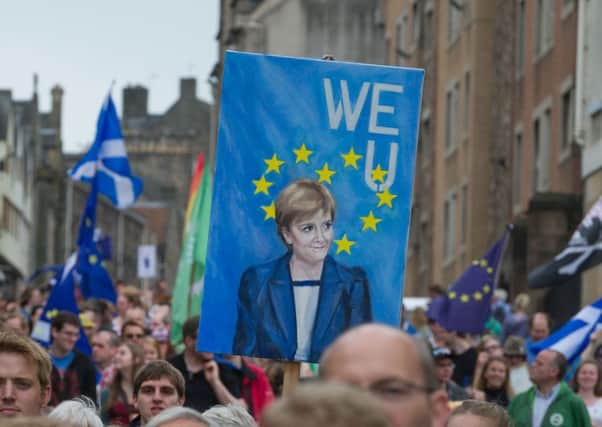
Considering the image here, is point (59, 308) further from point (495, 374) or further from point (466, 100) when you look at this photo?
point (466, 100)

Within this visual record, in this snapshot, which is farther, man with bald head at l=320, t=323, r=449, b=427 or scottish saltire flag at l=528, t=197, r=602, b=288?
scottish saltire flag at l=528, t=197, r=602, b=288

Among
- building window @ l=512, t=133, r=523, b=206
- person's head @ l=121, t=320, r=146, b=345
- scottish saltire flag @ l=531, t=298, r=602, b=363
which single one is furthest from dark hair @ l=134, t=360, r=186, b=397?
building window @ l=512, t=133, r=523, b=206

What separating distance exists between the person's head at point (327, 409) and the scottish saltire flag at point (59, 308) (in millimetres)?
14421

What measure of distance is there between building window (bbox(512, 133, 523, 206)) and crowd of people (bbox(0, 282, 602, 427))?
956 centimetres

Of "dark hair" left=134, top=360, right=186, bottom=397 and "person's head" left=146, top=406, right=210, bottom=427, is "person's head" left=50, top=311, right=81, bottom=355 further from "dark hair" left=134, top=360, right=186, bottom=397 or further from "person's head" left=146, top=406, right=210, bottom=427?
"person's head" left=146, top=406, right=210, bottom=427

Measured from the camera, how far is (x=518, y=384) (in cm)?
1825

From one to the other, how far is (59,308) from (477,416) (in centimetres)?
1188

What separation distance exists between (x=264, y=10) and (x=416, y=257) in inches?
1002

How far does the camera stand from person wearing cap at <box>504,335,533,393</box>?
18312mm

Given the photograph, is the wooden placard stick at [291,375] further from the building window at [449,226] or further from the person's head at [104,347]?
the building window at [449,226]

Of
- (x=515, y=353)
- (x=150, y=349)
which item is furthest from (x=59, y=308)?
(x=515, y=353)

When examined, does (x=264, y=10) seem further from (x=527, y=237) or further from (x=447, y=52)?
(x=527, y=237)

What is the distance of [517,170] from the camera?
38875mm

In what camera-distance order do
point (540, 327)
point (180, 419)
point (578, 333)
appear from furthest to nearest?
point (540, 327) < point (578, 333) < point (180, 419)
